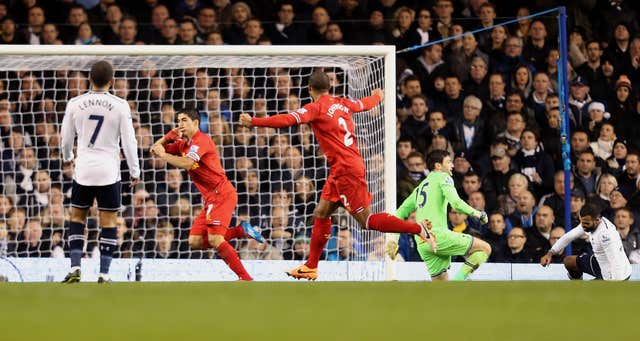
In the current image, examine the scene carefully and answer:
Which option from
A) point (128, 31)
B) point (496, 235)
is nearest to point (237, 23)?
point (128, 31)

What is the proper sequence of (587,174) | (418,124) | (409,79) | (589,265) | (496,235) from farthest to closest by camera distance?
(409,79)
(587,174)
(418,124)
(496,235)
(589,265)

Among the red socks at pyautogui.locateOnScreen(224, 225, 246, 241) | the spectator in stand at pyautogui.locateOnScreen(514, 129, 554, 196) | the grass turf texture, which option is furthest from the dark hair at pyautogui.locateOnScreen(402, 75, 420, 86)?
the grass turf texture

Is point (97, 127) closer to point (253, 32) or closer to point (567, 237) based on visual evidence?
point (567, 237)

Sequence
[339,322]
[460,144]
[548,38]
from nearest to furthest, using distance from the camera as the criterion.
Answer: [339,322] < [460,144] < [548,38]

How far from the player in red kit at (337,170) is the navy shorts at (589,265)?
6.37 feet

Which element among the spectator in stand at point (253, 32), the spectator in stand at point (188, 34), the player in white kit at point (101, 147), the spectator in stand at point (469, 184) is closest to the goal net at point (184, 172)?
the spectator in stand at point (188, 34)

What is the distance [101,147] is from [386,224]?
7.09 feet

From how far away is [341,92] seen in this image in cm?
1167

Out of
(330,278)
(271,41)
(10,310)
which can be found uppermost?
(271,41)

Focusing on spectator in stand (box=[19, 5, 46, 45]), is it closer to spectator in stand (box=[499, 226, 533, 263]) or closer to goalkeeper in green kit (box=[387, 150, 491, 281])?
goalkeeper in green kit (box=[387, 150, 491, 281])

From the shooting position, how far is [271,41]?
39.7ft

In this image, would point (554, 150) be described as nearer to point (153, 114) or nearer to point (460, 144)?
point (460, 144)

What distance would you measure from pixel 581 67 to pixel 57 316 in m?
8.74

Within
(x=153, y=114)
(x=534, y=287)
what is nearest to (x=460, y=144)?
(x=153, y=114)
